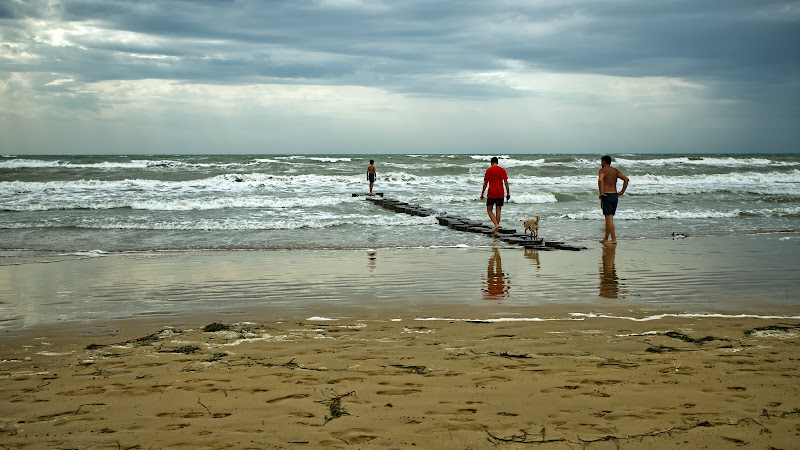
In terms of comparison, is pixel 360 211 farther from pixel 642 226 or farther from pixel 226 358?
pixel 226 358

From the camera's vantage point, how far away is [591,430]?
3141 mm

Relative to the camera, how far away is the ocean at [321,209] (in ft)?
45.4

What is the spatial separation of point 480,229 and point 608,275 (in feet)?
19.4

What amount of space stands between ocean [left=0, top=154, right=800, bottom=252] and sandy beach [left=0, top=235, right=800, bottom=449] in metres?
5.03

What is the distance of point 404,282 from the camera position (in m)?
8.18

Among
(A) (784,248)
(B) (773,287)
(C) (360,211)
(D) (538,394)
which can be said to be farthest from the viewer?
(C) (360,211)

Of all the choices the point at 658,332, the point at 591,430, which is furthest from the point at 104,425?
the point at 658,332

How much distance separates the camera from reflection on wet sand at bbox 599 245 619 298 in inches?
289

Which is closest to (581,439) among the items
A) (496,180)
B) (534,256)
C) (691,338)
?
(691,338)

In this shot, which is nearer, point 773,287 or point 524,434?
point 524,434

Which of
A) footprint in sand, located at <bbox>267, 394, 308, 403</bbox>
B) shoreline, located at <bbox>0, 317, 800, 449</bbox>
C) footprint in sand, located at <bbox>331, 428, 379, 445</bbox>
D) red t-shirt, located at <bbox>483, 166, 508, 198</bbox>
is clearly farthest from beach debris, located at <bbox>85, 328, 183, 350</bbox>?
red t-shirt, located at <bbox>483, 166, 508, 198</bbox>

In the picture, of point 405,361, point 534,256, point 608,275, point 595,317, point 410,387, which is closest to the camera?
point 410,387

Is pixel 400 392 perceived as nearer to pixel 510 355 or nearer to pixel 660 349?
pixel 510 355

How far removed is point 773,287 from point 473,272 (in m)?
3.90
